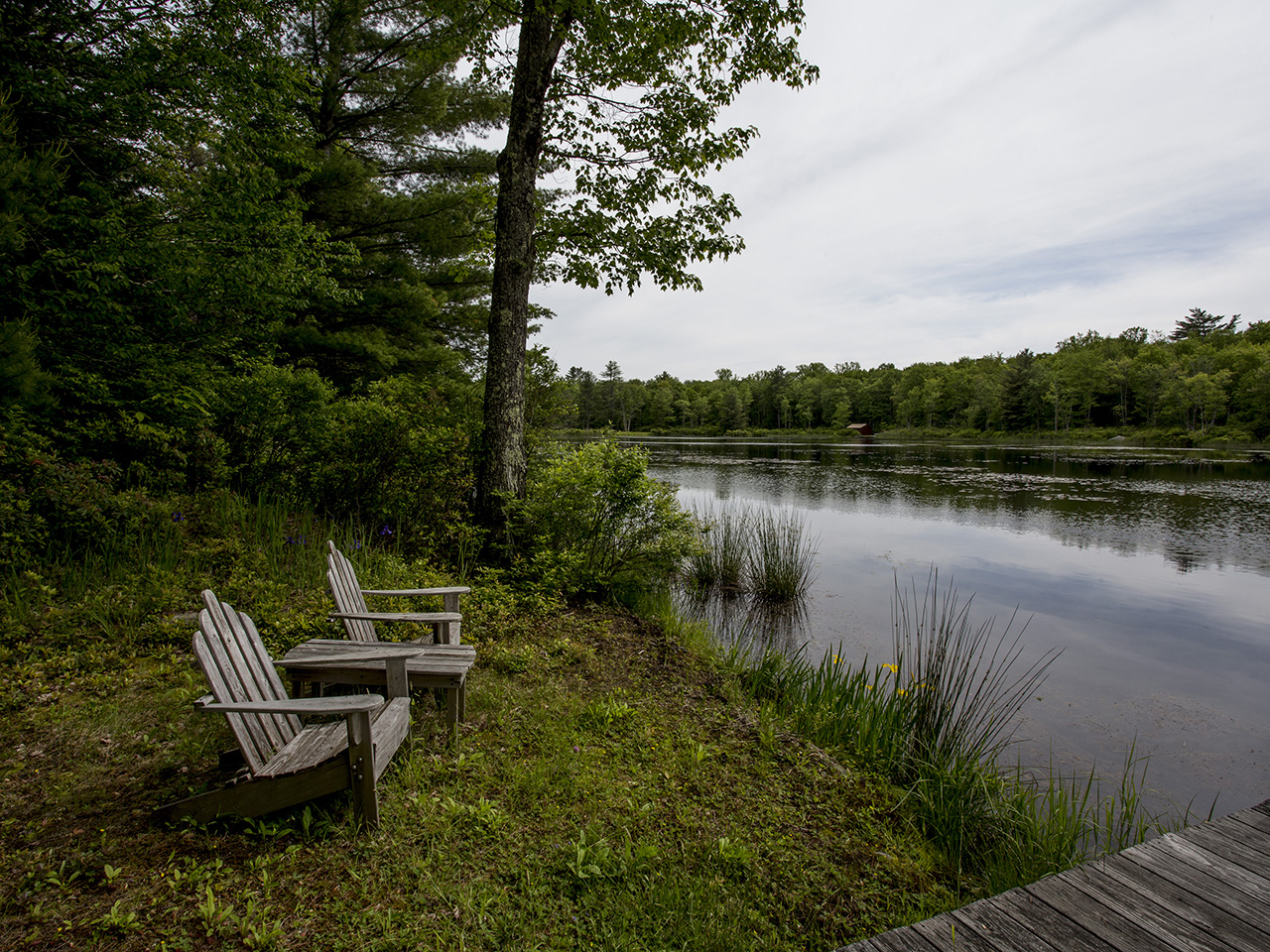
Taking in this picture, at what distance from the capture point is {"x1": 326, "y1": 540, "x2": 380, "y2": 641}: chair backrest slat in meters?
3.34

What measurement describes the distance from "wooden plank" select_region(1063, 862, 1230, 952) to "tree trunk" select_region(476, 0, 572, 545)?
4927mm

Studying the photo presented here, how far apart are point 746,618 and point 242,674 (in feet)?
18.9

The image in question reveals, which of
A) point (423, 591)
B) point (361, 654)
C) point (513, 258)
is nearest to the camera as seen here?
point (361, 654)

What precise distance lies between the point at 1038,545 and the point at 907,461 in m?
21.7

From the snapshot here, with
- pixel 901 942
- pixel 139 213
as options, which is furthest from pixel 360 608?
pixel 139 213

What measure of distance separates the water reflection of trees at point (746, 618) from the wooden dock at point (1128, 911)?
3768 mm

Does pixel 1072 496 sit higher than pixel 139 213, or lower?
lower

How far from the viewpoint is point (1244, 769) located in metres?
4.21

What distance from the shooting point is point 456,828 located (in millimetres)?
2354

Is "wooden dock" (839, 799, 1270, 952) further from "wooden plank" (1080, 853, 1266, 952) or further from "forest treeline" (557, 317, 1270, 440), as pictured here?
"forest treeline" (557, 317, 1270, 440)

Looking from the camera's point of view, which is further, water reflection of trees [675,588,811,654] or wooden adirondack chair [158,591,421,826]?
water reflection of trees [675,588,811,654]

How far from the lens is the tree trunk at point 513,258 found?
5836mm

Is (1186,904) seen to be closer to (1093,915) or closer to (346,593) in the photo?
(1093,915)

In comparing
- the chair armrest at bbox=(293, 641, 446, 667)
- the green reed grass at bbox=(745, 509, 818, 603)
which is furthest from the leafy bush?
the chair armrest at bbox=(293, 641, 446, 667)
